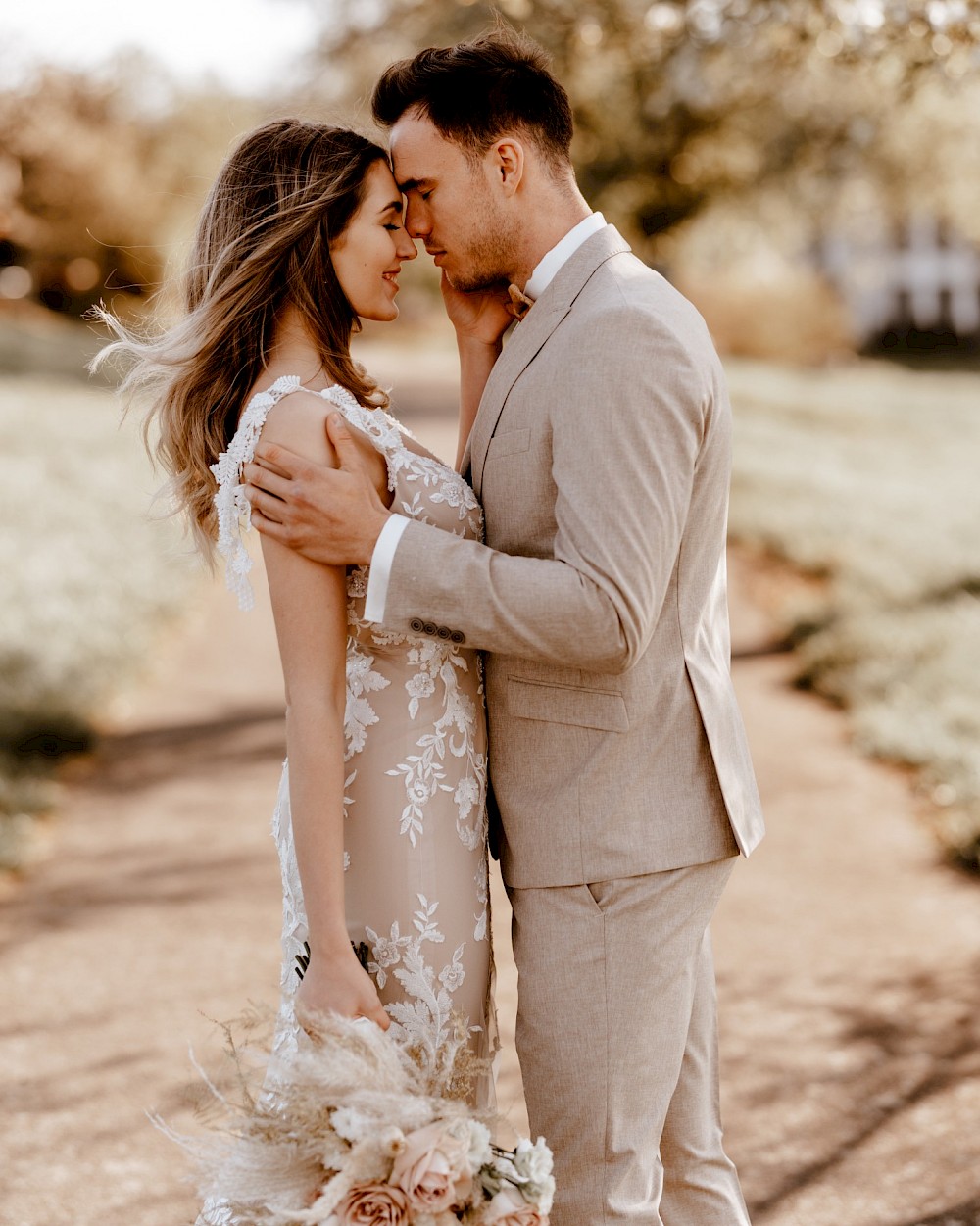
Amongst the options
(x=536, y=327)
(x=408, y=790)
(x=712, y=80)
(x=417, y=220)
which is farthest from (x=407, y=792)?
(x=712, y=80)

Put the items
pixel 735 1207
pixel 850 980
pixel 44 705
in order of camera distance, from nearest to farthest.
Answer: pixel 735 1207 < pixel 850 980 < pixel 44 705

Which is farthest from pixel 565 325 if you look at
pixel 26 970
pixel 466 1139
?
pixel 26 970

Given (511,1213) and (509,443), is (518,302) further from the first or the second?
(511,1213)

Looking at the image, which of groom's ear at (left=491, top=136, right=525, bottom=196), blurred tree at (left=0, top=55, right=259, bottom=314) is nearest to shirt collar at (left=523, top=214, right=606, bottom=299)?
groom's ear at (left=491, top=136, right=525, bottom=196)

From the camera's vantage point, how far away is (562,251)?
2395mm

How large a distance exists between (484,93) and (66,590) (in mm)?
7780

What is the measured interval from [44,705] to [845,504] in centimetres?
868

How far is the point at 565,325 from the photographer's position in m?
2.19

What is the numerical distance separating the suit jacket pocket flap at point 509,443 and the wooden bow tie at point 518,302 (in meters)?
0.37

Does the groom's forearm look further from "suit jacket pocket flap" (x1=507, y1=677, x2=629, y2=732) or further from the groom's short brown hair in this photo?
the groom's short brown hair

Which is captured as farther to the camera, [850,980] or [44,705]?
[44,705]

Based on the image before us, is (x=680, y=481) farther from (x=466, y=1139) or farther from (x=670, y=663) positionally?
(x=466, y=1139)

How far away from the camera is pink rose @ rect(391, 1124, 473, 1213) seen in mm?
1748

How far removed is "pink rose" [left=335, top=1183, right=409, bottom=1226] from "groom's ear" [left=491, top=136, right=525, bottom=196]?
67.3 inches
